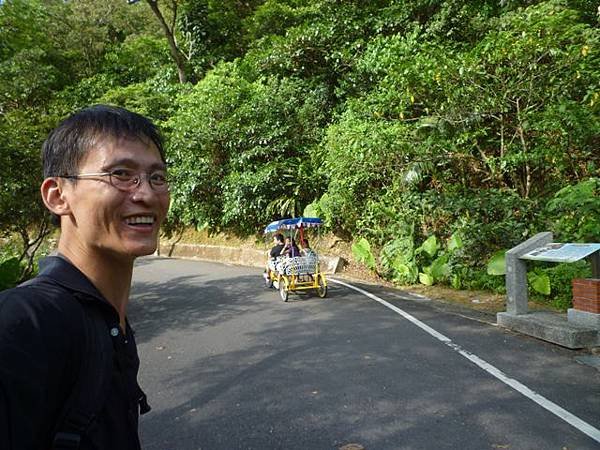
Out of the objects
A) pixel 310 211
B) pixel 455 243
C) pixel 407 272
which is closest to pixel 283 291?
pixel 407 272

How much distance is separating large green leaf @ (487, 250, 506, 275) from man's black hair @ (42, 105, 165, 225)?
9.14 meters

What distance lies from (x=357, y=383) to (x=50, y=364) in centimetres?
427

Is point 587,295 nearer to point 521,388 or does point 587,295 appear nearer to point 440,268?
point 521,388

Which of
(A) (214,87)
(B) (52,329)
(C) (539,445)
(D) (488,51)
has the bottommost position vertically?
(C) (539,445)

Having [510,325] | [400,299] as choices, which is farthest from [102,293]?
[400,299]

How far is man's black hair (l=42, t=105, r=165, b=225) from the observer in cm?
140

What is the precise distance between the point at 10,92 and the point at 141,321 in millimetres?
9854

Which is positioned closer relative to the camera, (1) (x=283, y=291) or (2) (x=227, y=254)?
(1) (x=283, y=291)

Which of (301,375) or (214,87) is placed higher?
(214,87)

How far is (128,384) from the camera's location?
1.30m

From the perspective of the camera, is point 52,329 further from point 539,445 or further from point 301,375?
point 301,375

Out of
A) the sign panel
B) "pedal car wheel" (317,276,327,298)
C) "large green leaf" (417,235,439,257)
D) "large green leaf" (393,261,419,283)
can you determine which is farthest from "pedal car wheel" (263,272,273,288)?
the sign panel

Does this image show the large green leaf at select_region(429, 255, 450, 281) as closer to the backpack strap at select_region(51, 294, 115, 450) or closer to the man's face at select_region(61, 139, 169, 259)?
the man's face at select_region(61, 139, 169, 259)

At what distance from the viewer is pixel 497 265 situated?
9.33m
